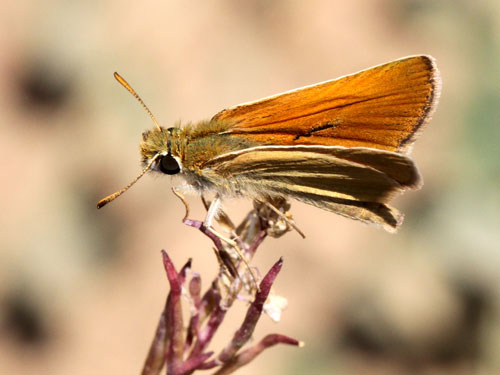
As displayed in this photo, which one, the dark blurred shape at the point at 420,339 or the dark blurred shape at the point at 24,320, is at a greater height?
the dark blurred shape at the point at 420,339

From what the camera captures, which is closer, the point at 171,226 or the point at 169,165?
the point at 169,165

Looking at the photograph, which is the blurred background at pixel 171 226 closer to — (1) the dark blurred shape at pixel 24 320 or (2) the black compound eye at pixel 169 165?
(1) the dark blurred shape at pixel 24 320

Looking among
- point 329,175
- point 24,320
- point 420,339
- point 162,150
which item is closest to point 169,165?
point 162,150

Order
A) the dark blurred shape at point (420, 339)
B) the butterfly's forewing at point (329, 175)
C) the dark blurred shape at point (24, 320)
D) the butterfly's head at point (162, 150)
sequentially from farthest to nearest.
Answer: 1. the dark blurred shape at point (420, 339)
2. the dark blurred shape at point (24, 320)
3. the butterfly's head at point (162, 150)
4. the butterfly's forewing at point (329, 175)

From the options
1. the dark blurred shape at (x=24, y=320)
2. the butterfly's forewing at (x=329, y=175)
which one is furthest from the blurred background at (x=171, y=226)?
the butterfly's forewing at (x=329, y=175)

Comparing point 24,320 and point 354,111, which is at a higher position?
point 354,111

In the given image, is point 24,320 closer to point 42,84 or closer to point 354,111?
point 42,84

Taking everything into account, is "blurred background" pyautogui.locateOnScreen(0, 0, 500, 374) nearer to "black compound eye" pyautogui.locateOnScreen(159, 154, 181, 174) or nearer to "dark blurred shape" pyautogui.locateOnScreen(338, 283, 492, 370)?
"dark blurred shape" pyautogui.locateOnScreen(338, 283, 492, 370)
